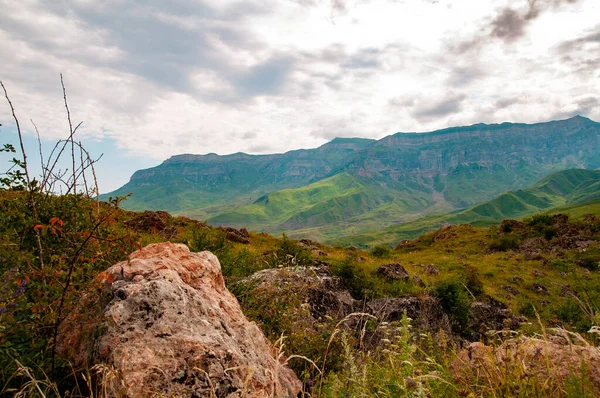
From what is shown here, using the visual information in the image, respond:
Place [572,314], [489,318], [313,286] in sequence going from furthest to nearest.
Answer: [572,314]
[489,318]
[313,286]

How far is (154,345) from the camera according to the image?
13.1ft

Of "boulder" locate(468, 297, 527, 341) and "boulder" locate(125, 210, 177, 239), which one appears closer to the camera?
"boulder" locate(468, 297, 527, 341)

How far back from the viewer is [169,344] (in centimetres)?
403

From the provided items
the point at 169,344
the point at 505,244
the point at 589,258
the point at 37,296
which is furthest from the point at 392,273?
the point at 505,244

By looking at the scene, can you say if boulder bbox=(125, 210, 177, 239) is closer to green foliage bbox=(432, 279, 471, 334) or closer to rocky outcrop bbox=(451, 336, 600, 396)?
green foliage bbox=(432, 279, 471, 334)

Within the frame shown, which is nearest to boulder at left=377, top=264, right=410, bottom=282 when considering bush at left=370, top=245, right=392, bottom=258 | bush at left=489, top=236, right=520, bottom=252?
bush at left=370, top=245, right=392, bottom=258

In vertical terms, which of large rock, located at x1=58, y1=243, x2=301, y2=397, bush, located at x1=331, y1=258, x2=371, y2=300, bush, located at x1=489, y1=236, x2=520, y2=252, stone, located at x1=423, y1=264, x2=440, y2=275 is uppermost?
large rock, located at x1=58, y1=243, x2=301, y2=397

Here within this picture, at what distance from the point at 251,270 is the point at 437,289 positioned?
34.4 feet

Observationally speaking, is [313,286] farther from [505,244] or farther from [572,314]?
[505,244]

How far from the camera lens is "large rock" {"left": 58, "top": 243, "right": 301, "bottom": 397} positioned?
3651 millimetres

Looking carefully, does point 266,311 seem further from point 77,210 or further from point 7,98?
point 7,98

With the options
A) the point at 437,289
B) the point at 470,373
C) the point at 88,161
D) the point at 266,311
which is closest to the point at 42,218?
the point at 88,161

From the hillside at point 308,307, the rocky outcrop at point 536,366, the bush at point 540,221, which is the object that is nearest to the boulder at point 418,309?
the hillside at point 308,307

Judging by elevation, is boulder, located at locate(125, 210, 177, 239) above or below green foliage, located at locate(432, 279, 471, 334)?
above
